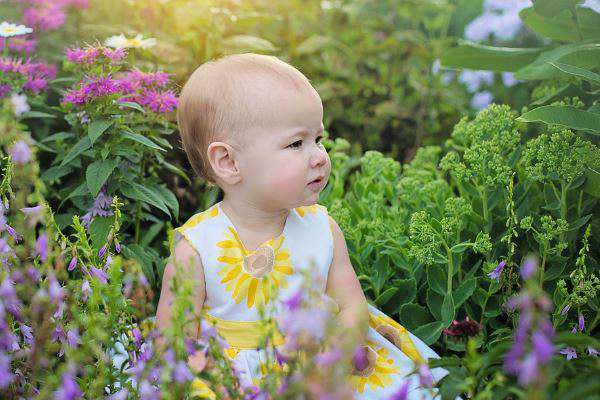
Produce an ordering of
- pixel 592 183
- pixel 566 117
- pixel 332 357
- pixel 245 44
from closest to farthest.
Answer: pixel 332 357
pixel 566 117
pixel 592 183
pixel 245 44

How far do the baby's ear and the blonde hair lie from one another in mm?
30

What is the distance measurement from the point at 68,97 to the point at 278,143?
83 centimetres

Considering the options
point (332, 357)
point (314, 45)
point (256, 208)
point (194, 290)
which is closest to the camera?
point (332, 357)

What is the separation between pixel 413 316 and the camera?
2.37 meters

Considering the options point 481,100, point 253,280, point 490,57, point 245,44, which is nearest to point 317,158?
point 253,280

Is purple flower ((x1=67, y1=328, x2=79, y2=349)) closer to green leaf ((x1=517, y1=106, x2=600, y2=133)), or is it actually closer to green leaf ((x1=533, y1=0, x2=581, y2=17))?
green leaf ((x1=517, y1=106, x2=600, y2=133))

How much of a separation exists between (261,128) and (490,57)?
1.23 metres

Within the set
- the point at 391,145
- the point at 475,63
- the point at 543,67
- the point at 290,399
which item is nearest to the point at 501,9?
the point at 391,145

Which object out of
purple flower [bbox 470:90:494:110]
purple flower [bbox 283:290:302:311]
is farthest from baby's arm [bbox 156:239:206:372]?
purple flower [bbox 470:90:494:110]

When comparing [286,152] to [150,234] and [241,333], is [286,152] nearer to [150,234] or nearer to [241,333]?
[241,333]

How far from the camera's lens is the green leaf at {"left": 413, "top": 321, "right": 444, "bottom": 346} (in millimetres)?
2273

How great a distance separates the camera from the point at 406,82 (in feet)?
15.5

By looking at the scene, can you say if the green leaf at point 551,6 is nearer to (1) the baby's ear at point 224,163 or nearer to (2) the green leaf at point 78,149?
(1) the baby's ear at point 224,163

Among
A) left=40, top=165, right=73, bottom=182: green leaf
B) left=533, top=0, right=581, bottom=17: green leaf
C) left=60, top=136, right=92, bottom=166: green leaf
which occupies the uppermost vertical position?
left=533, top=0, right=581, bottom=17: green leaf
